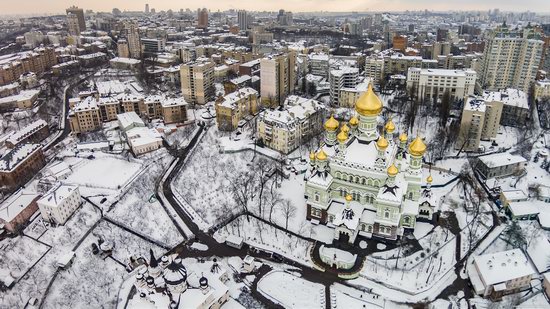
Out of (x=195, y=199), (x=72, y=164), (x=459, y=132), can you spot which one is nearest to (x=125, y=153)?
(x=72, y=164)

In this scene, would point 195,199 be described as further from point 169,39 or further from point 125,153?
point 169,39

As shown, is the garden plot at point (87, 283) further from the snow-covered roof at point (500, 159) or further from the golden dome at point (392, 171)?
the snow-covered roof at point (500, 159)

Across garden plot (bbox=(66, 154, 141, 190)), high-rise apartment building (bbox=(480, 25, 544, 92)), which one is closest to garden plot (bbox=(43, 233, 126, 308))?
garden plot (bbox=(66, 154, 141, 190))

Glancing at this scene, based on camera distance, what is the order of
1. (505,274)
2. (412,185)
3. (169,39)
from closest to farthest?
(505,274), (412,185), (169,39)

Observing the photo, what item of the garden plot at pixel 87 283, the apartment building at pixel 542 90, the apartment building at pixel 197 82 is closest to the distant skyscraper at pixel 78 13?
the apartment building at pixel 197 82

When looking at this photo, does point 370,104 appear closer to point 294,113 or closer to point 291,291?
point 294,113

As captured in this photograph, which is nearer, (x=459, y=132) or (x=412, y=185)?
(x=412, y=185)
